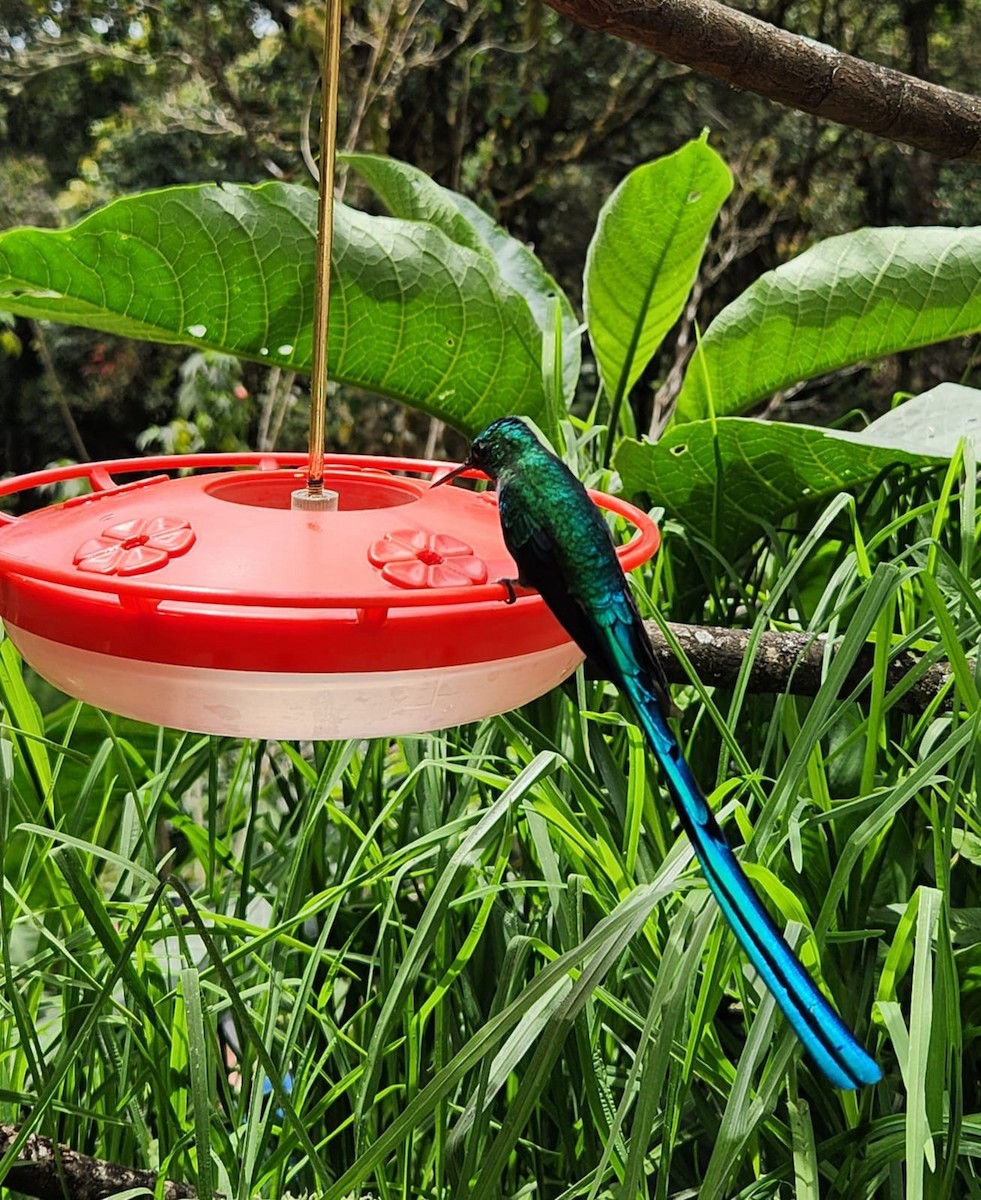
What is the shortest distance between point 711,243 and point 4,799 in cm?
334

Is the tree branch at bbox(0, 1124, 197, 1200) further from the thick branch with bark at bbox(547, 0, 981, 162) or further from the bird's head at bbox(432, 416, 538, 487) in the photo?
the thick branch with bark at bbox(547, 0, 981, 162)

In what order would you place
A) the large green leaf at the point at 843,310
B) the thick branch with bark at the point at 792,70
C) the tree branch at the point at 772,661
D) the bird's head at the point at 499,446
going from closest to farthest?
→ the bird's head at the point at 499,446
the thick branch with bark at the point at 792,70
the tree branch at the point at 772,661
the large green leaf at the point at 843,310

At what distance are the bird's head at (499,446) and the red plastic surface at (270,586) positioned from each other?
0.03m

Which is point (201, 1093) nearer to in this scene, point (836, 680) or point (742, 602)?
point (836, 680)

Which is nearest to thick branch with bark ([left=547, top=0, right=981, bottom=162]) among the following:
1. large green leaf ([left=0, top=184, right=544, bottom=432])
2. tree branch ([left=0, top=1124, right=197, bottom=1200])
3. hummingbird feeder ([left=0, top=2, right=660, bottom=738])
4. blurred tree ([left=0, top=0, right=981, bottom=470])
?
hummingbird feeder ([left=0, top=2, right=660, bottom=738])

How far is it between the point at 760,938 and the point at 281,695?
0.19 metres

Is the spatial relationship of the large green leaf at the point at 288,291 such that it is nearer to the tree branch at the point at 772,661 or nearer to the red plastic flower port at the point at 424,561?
the tree branch at the point at 772,661

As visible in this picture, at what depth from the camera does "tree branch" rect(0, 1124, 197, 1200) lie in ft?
2.17

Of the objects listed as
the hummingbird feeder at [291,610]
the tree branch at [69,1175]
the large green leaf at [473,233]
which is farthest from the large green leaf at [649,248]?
the tree branch at [69,1175]

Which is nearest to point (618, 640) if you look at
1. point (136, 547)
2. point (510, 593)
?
point (510, 593)

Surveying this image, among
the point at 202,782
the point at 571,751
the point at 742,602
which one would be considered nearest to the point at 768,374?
the point at 742,602

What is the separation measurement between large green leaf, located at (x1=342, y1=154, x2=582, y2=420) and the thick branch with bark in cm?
47

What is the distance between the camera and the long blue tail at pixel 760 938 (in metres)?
0.36

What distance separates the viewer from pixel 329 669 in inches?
16.0
